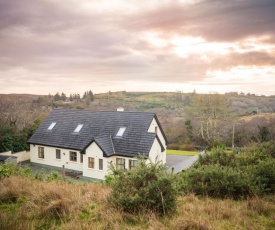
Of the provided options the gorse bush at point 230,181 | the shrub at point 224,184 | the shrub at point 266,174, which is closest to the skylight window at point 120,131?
the gorse bush at point 230,181

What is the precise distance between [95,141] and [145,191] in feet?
50.9

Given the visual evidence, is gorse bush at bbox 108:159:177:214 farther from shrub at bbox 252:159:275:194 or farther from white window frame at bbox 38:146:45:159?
white window frame at bbox 38:146:45:159

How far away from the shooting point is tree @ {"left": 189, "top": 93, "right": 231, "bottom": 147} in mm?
41938

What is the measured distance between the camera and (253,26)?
13547 mm

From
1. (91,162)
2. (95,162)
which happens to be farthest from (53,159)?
(95,162)

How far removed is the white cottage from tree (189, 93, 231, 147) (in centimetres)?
1837

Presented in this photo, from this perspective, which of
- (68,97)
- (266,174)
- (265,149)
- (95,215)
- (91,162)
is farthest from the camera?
(68,97)

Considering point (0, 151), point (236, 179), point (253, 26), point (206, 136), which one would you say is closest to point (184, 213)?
point (236, 179)

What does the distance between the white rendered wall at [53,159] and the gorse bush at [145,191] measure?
1798 centimetres

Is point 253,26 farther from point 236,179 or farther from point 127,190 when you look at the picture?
point 127,190

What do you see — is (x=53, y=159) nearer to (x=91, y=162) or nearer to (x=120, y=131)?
(x=91, y=162)

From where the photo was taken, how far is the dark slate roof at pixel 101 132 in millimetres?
20922

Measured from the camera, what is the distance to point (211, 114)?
42969 mm

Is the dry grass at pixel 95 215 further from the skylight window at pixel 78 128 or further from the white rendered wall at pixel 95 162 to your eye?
the skylight window at pixel 78 128
